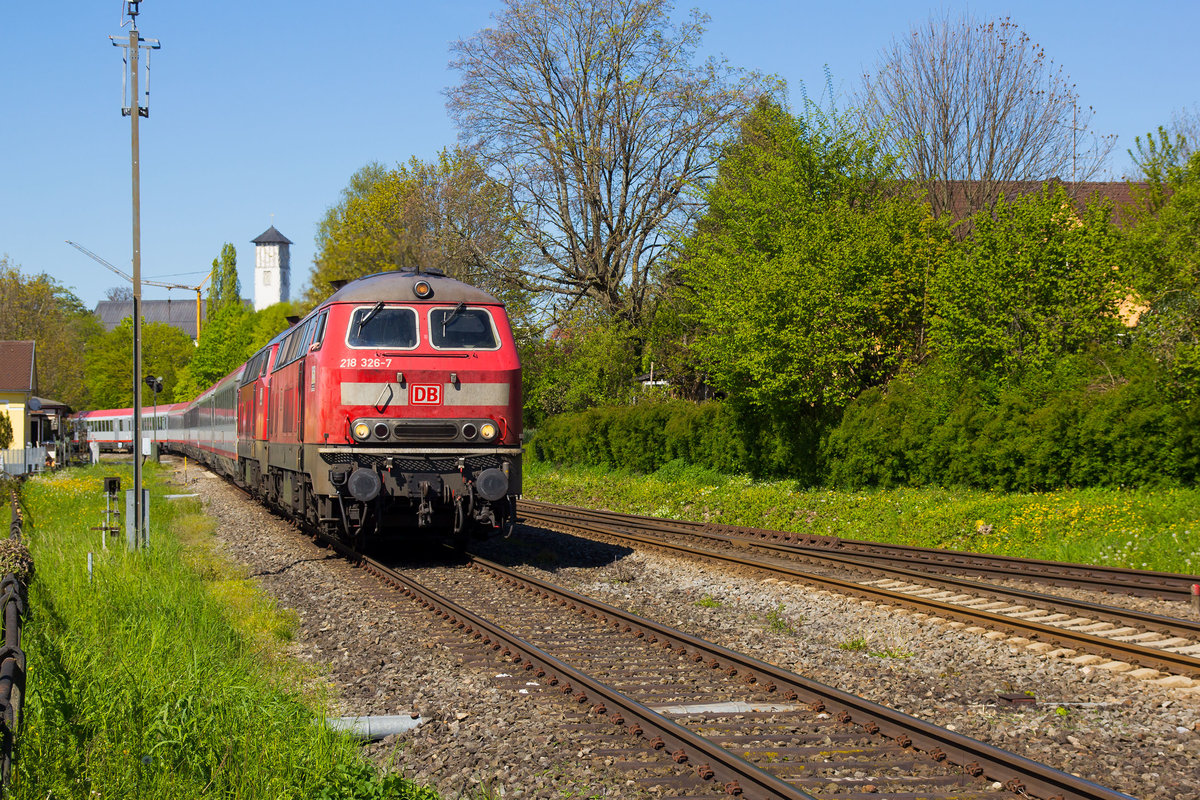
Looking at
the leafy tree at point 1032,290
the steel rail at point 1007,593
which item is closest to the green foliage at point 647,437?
the leafy tree at point 1032,290

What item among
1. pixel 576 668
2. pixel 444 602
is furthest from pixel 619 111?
pixel 576 668

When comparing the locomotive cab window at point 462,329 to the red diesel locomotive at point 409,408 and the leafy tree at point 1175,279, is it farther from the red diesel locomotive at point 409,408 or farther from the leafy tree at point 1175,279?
the leafy tree at point 1175,279

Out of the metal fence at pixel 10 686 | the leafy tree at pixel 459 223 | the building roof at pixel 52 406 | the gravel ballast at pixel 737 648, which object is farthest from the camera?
the building roof at pixel 52 406

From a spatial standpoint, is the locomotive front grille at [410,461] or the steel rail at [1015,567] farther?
the locomotive front grille at [410,461]

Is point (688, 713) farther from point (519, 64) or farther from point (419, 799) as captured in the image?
point (519, 64)

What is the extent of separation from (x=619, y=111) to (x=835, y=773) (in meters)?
29.1

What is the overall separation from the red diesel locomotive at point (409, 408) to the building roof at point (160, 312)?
166594 millimetres

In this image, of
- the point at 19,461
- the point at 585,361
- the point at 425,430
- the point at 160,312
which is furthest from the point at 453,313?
the point at 160,312

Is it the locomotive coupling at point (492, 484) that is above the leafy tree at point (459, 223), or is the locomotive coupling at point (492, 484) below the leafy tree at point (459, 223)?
below

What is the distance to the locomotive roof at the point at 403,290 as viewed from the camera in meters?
12.8

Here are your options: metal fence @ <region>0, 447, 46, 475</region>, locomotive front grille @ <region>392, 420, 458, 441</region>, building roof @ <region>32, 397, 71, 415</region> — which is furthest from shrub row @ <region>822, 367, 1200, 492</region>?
building roof @ <region>32, 397, 71, 415</region>

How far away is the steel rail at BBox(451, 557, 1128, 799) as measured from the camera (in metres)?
4.92

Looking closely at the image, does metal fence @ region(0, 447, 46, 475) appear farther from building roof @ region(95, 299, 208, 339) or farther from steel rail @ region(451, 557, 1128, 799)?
building roof @ region(95, 299, 208, 339)

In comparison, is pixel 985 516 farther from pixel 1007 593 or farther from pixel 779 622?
pixel 779 622
